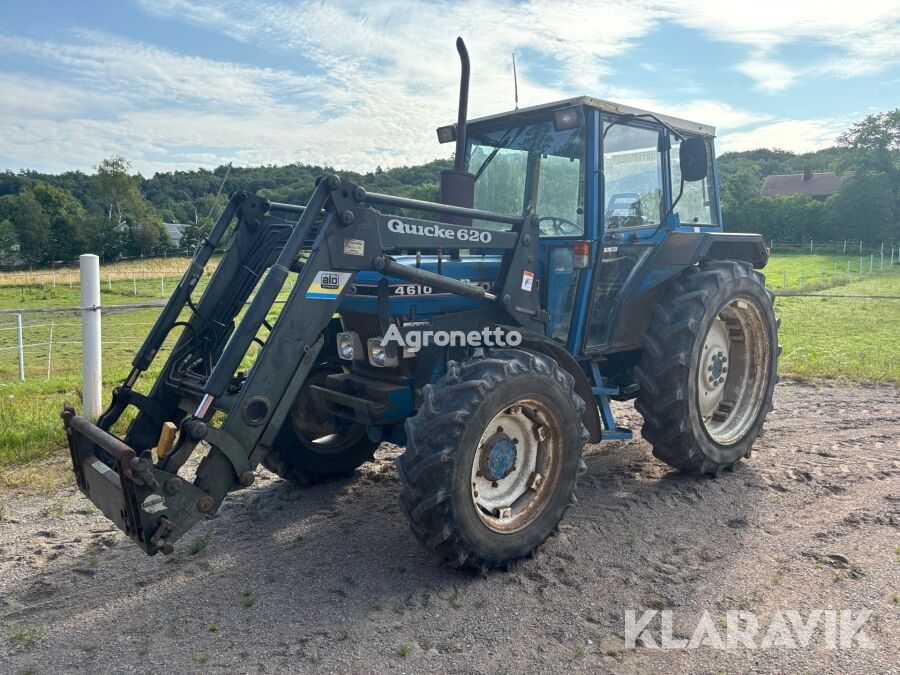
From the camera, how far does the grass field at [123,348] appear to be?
5.79 metres

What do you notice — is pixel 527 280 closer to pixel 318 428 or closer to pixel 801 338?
pixel 318 428

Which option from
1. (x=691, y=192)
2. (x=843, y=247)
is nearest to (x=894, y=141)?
(x=843, y=247)

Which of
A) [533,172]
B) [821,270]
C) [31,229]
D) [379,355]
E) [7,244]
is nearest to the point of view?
[379,355]

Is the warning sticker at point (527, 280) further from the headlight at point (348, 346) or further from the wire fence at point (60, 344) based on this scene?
the wire fence at point (60, 344)

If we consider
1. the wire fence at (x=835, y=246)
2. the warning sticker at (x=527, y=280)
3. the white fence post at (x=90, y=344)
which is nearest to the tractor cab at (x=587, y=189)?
the warning sticker at (x=527, y=280)

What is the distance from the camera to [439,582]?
3625 millimetres

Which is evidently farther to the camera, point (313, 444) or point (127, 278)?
point (127, 278)

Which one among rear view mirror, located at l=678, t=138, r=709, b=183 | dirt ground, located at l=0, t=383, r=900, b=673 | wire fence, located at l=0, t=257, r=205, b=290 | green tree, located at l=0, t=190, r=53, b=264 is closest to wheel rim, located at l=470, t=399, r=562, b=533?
dirt ground, located at l=0, t=383, r=900, b=673

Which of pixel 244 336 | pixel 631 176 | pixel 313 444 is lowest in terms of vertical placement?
pixel 313 444

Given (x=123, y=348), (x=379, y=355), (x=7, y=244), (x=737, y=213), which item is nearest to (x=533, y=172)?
(x=379, y=355)

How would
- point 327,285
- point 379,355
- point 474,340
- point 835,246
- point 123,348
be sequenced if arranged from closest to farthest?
point 327,285 < point 379,355 < point 474,340 < point 123,348 < point 835,246

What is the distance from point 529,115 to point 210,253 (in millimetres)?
2437

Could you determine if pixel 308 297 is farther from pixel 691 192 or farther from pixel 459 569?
pixel 691 192

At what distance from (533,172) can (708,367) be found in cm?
208
